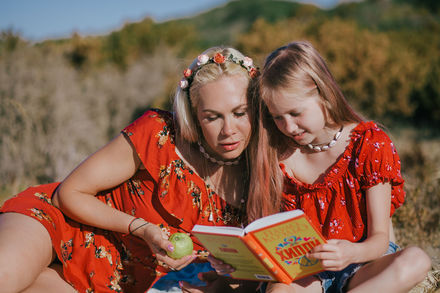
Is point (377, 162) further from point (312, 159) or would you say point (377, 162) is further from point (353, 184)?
point (312, 159)

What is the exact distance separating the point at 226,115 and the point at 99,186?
0.90 meters

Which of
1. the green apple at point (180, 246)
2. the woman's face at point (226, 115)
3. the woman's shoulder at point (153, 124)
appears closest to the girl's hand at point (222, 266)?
the green apple at point (180, 246)

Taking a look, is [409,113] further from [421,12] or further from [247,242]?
[421,12]

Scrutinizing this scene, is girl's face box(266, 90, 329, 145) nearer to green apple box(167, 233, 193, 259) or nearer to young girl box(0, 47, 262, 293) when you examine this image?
young girl box(0, 47, 262, 293)

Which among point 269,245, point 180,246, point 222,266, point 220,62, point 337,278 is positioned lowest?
point 337,278

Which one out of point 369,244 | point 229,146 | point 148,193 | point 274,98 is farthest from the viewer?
point 148,193

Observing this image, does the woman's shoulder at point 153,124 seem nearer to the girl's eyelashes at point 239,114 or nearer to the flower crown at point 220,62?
the flower crown at point 220,62

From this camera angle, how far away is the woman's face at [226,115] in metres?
2.54

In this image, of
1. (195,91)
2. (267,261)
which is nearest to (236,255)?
(267,261)

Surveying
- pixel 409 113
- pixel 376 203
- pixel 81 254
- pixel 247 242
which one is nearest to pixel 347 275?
pixel 376 203

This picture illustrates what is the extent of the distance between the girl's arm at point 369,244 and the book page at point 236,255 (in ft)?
0.89

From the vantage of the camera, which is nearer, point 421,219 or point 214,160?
point 214,160

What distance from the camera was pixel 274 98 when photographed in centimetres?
247

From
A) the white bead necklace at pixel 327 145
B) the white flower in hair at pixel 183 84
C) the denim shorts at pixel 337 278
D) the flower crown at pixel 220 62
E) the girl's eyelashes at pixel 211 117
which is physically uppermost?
the flower crown at pixel 220 62
